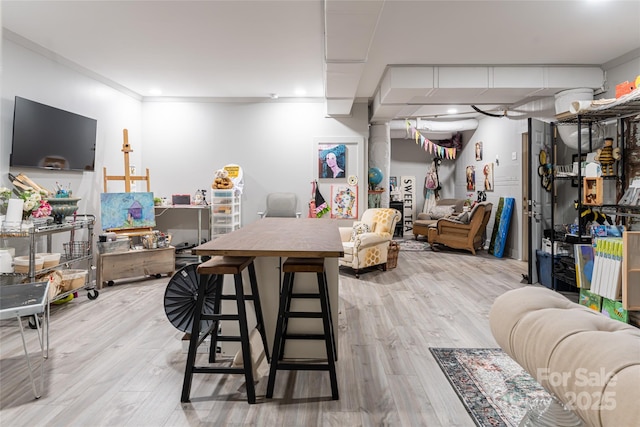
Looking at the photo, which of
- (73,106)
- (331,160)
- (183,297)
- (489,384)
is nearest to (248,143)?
(331,160)

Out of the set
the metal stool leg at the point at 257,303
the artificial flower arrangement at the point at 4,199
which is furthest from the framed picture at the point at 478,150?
the artificial flower arrangement at the point at 4,199

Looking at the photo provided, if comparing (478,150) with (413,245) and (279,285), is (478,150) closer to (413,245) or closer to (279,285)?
(413,245)

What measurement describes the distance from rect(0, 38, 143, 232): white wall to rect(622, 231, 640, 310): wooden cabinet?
5.57 m

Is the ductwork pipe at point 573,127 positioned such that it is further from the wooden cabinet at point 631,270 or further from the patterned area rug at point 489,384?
the patterned area rug at point 489,384

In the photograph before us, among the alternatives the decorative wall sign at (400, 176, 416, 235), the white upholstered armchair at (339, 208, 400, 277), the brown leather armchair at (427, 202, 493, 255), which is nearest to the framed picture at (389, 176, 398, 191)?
the decorative wall sign at (400, 176, 416, 235)

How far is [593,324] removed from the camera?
80 cm

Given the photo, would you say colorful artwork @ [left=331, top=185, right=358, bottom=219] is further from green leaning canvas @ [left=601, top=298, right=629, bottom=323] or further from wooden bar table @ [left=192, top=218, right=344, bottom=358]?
wooden bar table @ [left=192, top=218, right=344, bottom=358]

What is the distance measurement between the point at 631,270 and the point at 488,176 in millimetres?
4836

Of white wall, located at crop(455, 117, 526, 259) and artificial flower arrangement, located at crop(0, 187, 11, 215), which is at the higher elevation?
white wall, located at crop(455, 117, 526, 259)

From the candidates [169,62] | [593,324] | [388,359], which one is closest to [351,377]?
[388,359]

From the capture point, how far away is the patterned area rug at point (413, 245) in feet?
24.0

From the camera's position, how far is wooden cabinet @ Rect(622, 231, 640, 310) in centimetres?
289

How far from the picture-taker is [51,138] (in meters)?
4.23

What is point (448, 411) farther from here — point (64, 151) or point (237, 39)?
point (64, 151)
